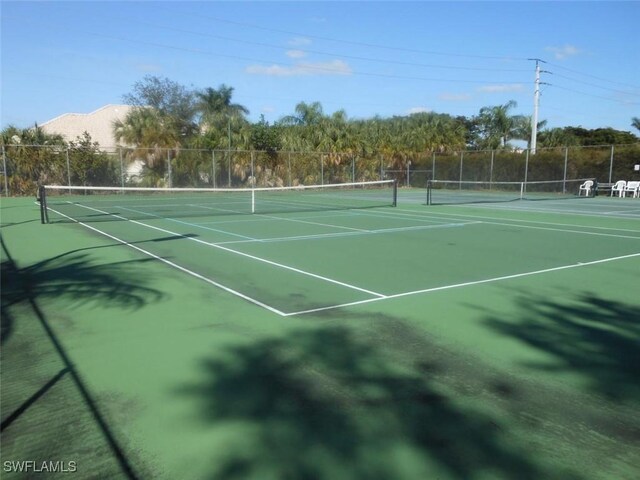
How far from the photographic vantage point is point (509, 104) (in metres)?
55.4

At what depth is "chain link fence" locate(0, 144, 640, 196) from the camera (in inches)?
1182

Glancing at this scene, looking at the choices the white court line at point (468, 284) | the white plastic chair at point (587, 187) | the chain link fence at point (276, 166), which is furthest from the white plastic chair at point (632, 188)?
the white court line at point (468, 284)

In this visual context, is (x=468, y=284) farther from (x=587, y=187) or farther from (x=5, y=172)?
(x=587, y=187)

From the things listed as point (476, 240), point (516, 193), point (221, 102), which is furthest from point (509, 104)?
point (476, 240)

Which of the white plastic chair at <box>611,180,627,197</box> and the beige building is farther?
the beige building

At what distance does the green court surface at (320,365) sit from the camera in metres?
3.58

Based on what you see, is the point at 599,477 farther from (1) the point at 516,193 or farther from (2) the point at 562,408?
(1) the point at 516,193

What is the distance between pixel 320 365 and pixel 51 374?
236 cm

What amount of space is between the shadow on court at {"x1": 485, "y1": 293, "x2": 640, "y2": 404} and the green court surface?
3 centimetres

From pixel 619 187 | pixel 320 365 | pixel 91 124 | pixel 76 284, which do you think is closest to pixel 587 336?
pixel 320 365

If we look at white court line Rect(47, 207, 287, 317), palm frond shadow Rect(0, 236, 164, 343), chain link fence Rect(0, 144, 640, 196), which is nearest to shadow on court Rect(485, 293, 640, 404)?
white court line Rect(47, 207, 287, 317)

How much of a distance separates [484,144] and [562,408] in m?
55.5

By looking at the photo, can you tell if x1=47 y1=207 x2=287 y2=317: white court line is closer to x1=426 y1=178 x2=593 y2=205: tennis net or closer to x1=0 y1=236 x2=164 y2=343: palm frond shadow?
x1=0 y1=236 x2=164 y2=343: palm frond shadow

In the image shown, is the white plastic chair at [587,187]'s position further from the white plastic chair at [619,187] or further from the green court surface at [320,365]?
the green court surface at [320,365]
